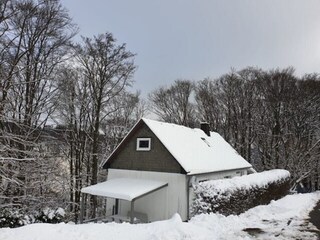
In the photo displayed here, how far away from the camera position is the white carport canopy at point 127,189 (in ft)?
44.4

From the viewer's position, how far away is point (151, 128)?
1644 cm

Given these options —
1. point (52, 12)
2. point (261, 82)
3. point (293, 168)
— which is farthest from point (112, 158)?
point (261, 82)

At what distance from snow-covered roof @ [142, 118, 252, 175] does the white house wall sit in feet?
3.32

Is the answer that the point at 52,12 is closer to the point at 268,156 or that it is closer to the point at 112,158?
the point at 112,158

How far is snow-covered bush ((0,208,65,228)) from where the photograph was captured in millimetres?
13461

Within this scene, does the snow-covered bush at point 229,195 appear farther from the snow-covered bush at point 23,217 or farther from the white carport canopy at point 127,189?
the snow-covered bush at point 23,217

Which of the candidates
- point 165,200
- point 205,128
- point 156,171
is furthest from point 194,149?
point 205,128

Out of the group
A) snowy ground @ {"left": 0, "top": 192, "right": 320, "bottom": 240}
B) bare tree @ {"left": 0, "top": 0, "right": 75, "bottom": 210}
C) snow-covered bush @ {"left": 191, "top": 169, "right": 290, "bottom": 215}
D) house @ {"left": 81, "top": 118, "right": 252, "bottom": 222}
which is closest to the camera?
snowy ground @ {"left": 0, "top": 192, "right": 320, "bottom": 240}

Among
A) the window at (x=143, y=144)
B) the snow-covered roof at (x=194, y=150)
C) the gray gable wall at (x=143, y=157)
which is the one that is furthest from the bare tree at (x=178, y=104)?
the window at (x=143, y=144)

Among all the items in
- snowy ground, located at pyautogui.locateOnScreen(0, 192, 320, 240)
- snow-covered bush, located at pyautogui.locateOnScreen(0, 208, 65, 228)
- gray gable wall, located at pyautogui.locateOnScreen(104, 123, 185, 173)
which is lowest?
snow-covered bush, located at pyautogui.locateOnScreen(0, 208, 65, 228)

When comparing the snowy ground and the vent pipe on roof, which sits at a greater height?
the vent pipe on roof

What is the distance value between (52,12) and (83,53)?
7.15 metres

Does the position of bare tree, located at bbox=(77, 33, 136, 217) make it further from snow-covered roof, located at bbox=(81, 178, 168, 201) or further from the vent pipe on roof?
the vent pipe on roof

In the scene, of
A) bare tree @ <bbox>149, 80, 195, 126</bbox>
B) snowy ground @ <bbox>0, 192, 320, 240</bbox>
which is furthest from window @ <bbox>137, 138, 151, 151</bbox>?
bare tree @ <bbox>149, 80, 195, 126</bbox>
